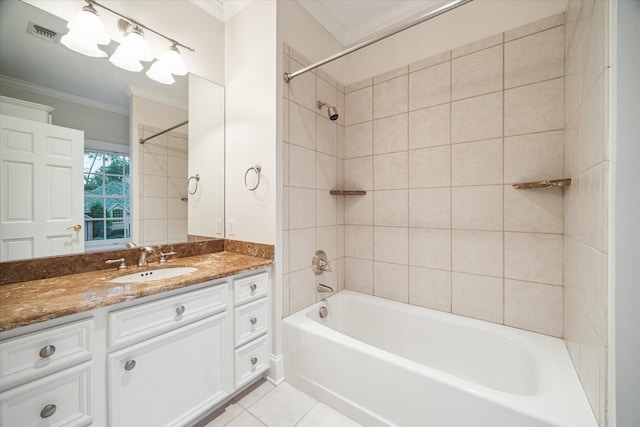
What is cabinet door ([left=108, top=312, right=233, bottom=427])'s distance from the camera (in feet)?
3.34

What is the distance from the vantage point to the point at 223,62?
1938 millimetres

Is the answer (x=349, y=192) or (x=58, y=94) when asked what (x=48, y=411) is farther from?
(x=349, y=192)

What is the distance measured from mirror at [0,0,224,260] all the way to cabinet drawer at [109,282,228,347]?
0.62m

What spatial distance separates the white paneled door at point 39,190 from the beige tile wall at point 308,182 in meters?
1.12

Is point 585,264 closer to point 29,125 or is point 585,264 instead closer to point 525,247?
point 525,247

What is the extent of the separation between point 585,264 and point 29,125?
255 centimetres

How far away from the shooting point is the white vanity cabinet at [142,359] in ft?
2.67

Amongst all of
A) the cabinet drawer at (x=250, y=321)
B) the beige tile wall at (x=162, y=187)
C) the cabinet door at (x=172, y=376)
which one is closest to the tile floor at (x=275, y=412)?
the cabinet door at (x=172, y=376)

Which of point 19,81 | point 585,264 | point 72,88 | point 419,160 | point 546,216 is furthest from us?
point 419,160

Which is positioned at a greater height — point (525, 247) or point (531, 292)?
point (525, 247)

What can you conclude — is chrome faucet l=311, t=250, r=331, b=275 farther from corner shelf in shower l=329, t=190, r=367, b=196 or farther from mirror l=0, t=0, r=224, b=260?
mirror l=0, t=0, r=224, b=260

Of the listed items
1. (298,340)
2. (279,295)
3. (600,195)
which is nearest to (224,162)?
(279,295)

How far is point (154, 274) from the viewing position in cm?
146

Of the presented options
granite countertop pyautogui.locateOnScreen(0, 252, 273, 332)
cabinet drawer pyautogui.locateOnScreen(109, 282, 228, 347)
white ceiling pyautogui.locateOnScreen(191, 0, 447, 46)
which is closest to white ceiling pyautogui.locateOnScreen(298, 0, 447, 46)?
white ceiling pyautogui.locateOnScreen(191, 0, 447, 46)
